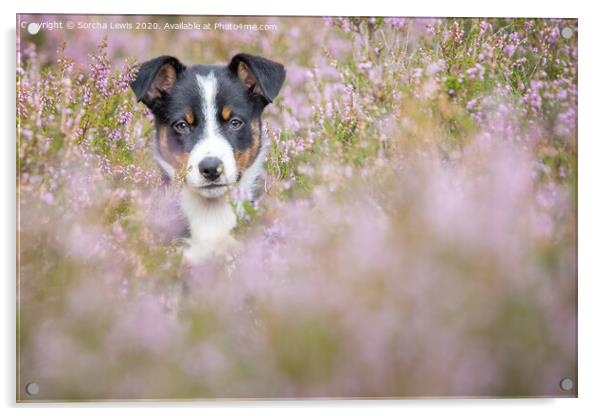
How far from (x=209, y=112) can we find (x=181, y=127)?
6.6 inches

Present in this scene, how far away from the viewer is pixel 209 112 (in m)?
3.67

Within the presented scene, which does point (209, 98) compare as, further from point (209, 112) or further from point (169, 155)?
point (169, 155)

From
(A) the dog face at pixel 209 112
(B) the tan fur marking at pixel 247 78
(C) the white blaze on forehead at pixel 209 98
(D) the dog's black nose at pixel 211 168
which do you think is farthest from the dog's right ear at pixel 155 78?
(D) the dog's black nose at pixel 211 168

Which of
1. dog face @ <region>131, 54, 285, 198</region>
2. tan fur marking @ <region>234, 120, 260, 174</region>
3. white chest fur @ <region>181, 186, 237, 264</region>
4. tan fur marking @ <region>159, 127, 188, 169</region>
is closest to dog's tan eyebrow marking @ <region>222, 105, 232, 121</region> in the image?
dog face @ <region>131, 54, 285, 198</region>

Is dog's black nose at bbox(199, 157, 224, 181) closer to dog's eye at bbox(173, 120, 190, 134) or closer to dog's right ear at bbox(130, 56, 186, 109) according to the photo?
dog's eye at bbox(173, 120, 190, 134)

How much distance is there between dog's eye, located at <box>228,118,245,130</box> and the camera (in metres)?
3.69

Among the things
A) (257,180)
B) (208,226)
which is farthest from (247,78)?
(208,226)

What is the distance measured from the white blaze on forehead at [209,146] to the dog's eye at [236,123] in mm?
82

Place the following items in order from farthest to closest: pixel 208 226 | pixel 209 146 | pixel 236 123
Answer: pixel 208 226 → pixel 236 123 → pixel 209 146

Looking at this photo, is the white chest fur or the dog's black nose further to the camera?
the white chest fur

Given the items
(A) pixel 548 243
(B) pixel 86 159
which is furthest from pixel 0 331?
(A) pixel 548 243

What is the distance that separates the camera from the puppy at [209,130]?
12.0 ft

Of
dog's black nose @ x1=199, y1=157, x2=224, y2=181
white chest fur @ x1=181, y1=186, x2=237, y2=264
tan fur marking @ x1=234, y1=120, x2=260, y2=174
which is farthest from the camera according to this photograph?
white chest fur @ x1=181, y1=186, x2=237, y2=264

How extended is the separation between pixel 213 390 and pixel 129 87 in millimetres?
1683
